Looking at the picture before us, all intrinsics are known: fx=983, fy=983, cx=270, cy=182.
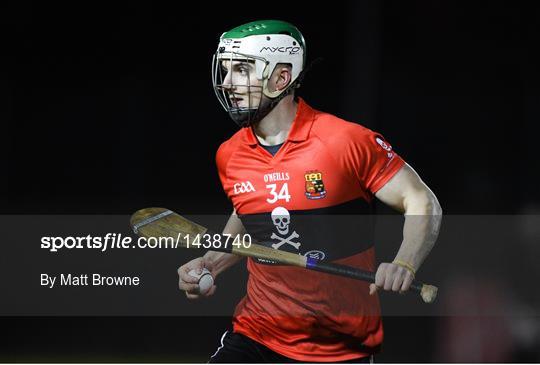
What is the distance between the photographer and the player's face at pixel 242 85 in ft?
13.8

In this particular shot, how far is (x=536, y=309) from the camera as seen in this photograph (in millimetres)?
6465

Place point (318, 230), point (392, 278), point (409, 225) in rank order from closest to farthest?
point (392, 278) → point (409, 225) → point (318, 230)

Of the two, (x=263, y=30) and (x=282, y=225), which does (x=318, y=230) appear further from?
(x=263, y=30)

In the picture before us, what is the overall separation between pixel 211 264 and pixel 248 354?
438 mm

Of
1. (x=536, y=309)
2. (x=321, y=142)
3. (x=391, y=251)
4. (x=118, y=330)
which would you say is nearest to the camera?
(x=321, y=142)

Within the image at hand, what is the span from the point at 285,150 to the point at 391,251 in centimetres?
173

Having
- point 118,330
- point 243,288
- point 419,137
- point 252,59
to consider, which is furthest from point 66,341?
point 252,59

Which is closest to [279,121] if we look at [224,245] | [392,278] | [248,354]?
[224,245]

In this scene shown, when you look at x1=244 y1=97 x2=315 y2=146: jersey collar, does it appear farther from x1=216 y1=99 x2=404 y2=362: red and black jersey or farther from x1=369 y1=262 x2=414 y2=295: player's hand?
x1=369 y1=262 x2=414 y2=295: player's hand

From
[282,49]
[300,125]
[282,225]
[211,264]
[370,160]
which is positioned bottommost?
[211,264]

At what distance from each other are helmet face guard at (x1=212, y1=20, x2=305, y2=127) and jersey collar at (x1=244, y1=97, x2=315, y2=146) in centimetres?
11

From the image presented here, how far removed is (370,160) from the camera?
162 inches

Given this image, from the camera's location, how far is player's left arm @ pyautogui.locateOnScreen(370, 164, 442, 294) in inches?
150

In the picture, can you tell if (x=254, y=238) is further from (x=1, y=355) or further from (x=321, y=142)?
(x=1, y=355)
